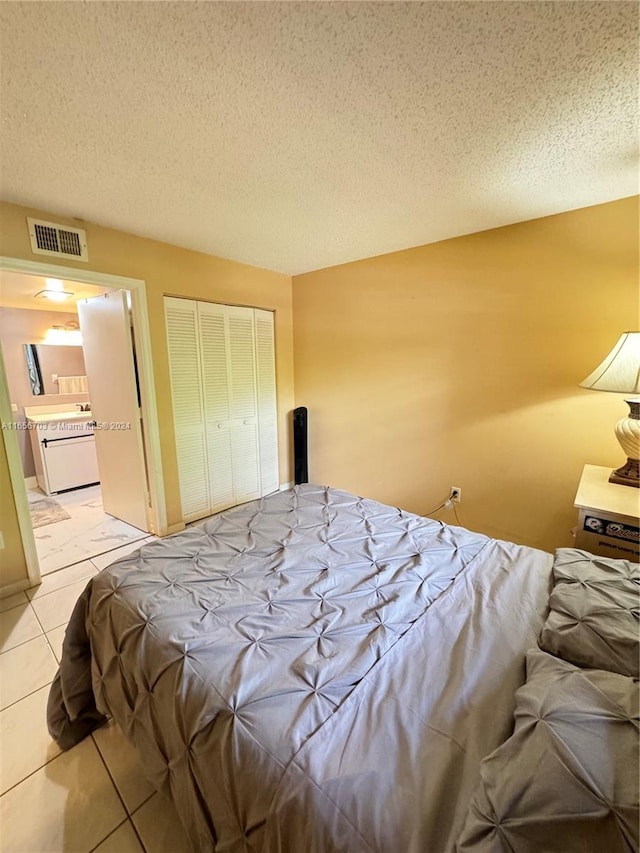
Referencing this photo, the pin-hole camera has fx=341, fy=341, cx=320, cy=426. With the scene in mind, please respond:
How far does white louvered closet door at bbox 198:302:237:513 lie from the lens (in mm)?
3004

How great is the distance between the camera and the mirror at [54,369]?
160 inches

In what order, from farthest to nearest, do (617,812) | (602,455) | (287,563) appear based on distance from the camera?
(602,455) < (287,563) < (617,812)

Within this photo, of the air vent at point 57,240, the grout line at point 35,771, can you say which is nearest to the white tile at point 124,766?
the grout line at point 35,771

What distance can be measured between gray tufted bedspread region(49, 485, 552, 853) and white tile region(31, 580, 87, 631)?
80 centimetres

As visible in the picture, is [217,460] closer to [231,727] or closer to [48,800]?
[48,800]

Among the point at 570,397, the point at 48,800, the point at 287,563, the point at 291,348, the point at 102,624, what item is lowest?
the point at 48,800

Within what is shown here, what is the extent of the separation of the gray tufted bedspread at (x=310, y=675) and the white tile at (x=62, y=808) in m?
0.12

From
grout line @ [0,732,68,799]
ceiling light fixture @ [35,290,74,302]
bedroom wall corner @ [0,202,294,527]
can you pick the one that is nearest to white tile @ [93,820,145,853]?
grout line @ [0,732,68,799]

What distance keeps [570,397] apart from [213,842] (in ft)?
8.45

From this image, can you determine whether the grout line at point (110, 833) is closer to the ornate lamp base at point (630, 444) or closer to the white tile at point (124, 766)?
the white tile at point (124, 766)

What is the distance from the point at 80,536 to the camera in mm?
2902

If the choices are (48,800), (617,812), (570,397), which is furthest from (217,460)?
(617,812)

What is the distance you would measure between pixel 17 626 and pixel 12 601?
0.29 m

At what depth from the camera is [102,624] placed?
3.98ft
